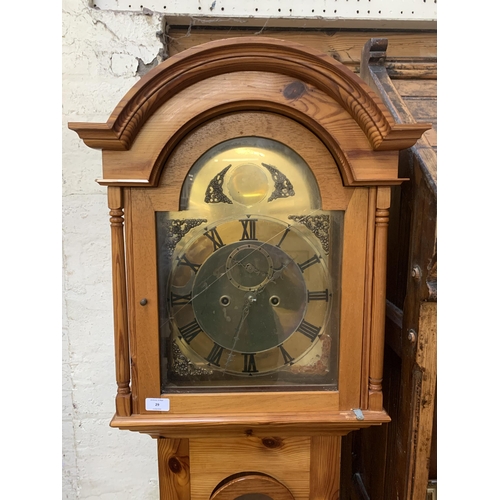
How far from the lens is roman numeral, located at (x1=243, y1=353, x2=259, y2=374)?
2.58 feet

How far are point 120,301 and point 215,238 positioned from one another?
0.24 m

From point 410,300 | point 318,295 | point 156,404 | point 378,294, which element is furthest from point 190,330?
point 410,300

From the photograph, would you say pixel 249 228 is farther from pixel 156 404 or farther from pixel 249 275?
pixel 156 404

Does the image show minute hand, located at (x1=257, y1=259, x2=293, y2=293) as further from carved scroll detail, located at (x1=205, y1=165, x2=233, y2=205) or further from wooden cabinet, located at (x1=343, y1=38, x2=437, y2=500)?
wooden cabinet, located at (x1=343, y1=38, x2=437, y2=500)

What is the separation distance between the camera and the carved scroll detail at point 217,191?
0.75 m

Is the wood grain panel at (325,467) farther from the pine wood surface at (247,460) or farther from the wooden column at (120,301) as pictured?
the wooden column at (120,301)

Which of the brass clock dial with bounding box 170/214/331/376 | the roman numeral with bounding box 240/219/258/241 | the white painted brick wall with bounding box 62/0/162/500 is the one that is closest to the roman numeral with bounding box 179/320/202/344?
the brass clock dial with bounding box 170/214/331/376

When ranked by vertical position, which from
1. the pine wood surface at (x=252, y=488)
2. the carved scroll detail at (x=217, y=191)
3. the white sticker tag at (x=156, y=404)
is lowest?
the pine wood surface at (x=252, y=488)

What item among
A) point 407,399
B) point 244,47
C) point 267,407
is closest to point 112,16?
point 244,47

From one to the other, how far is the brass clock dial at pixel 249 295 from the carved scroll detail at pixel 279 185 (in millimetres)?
57

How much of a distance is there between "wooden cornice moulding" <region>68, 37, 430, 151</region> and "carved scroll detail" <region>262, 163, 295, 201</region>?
0.61ft

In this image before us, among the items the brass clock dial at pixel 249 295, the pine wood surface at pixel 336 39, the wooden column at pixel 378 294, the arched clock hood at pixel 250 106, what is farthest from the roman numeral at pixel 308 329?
the pine wood surface at pixel 336 39

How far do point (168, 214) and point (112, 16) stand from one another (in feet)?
2.37

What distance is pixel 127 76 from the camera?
41.7 inches
